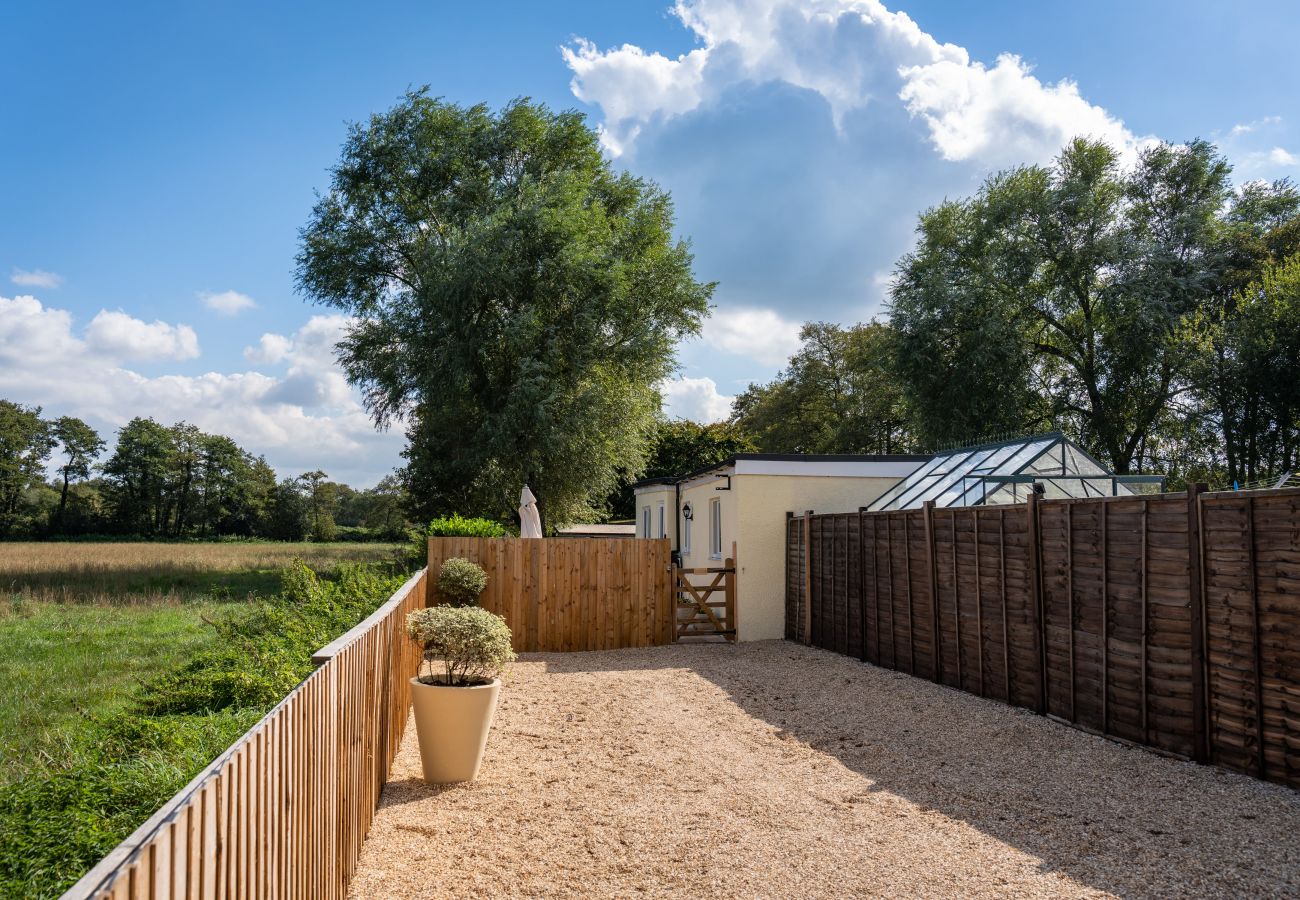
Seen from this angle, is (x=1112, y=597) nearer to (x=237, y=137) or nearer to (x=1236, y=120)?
(x=1236, y=120)

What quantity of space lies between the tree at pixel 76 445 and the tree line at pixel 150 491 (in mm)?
54

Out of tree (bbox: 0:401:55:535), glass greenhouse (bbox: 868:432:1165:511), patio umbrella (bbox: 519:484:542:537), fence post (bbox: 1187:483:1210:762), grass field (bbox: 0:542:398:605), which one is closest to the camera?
fence post (bbox: 1187:483:1210:762)

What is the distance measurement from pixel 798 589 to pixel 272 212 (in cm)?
961

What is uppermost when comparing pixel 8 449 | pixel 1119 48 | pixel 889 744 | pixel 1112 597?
pixel 1119 48

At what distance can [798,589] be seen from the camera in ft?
44.3

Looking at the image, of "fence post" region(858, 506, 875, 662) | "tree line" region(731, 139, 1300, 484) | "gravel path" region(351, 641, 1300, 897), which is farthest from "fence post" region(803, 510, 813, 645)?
"tree line" region(731, 139, 1300, 484)

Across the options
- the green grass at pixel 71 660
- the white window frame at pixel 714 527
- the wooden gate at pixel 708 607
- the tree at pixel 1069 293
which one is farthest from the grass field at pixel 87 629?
the tree at pixel 1069 293

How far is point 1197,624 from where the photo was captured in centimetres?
601

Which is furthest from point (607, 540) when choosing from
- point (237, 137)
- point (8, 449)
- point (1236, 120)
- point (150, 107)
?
point (8, 449)

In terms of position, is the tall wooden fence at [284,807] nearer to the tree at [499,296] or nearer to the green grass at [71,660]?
the green grass at [71,660]

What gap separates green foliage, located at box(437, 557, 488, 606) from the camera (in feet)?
39.8

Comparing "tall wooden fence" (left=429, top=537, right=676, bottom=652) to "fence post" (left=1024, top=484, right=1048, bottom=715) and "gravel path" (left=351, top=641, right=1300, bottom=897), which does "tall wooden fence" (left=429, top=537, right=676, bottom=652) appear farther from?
"fence post" (left=1024, top=484, right=1048, bottom=715)

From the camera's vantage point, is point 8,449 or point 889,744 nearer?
point 889,744

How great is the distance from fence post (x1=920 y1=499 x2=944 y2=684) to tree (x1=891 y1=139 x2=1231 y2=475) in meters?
15.6
